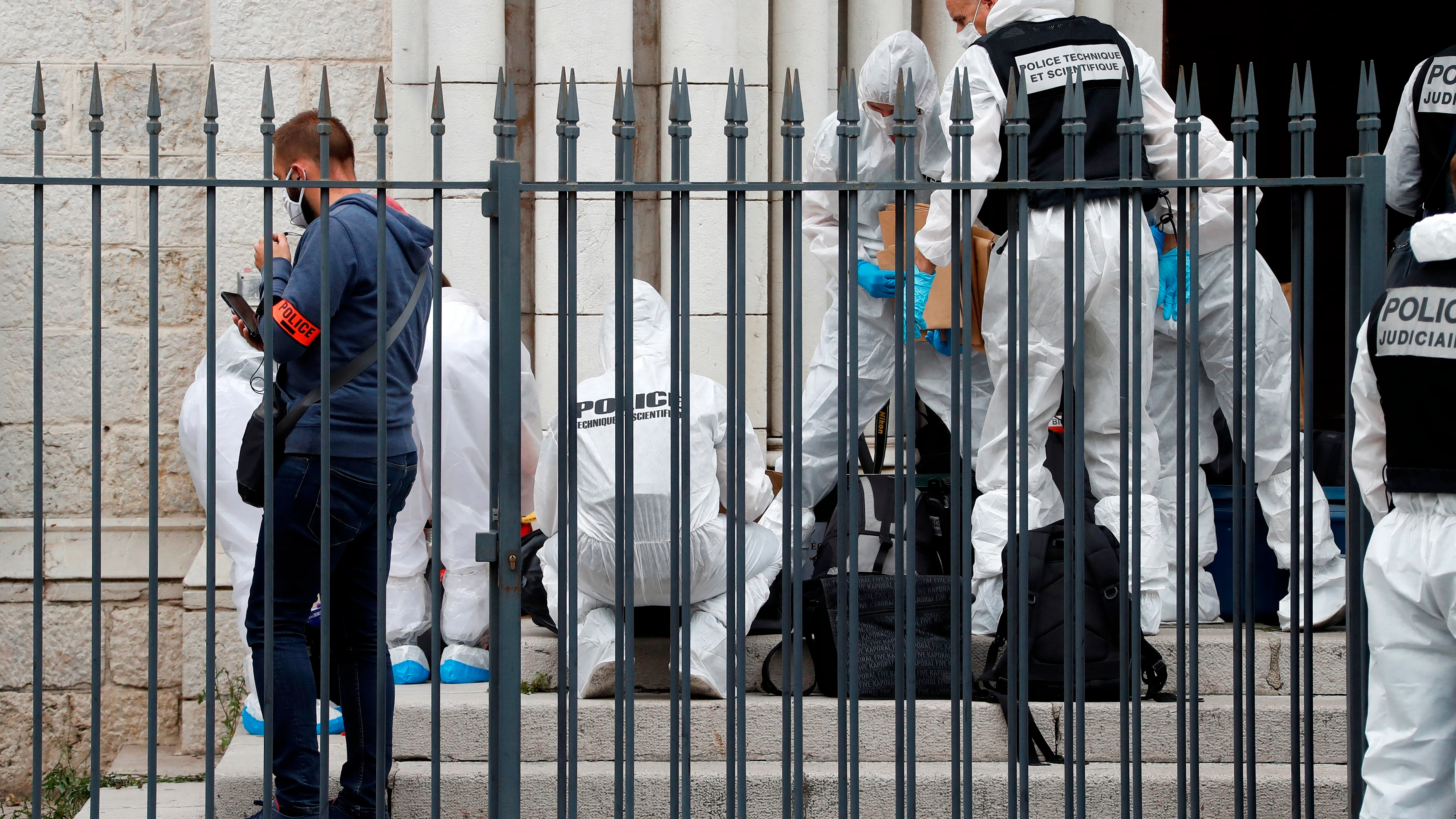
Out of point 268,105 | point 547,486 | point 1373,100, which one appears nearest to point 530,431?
point 547,486

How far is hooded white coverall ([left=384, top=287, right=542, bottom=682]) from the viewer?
4.48 m

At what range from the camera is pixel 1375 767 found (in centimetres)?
291

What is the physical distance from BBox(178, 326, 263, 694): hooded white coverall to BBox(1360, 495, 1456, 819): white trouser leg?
128 inches

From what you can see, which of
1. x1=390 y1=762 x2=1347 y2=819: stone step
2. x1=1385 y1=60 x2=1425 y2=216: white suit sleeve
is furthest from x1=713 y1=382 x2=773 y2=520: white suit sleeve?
x1=1385 y1=60 x2=1425 y2=216: white suit sleeve

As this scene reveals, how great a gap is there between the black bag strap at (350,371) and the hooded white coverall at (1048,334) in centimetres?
143

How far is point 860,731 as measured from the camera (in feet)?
12.6

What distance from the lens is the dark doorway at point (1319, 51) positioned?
8094 millimetres

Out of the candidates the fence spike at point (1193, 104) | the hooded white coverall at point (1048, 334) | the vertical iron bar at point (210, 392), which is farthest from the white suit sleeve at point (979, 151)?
the vertical iron bar at point (210, 392)

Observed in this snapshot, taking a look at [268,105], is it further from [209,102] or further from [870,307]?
[870,307]

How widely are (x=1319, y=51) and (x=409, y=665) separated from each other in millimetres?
6475

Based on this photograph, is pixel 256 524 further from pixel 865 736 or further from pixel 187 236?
pixel 865 736

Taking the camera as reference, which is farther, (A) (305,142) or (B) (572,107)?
(A) (305,142)

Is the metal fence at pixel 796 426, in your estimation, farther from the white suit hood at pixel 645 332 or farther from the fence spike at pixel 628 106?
the white suit hood at pixel 645 332

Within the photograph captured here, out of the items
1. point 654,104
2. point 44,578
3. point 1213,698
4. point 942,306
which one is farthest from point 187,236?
point 1213,698
